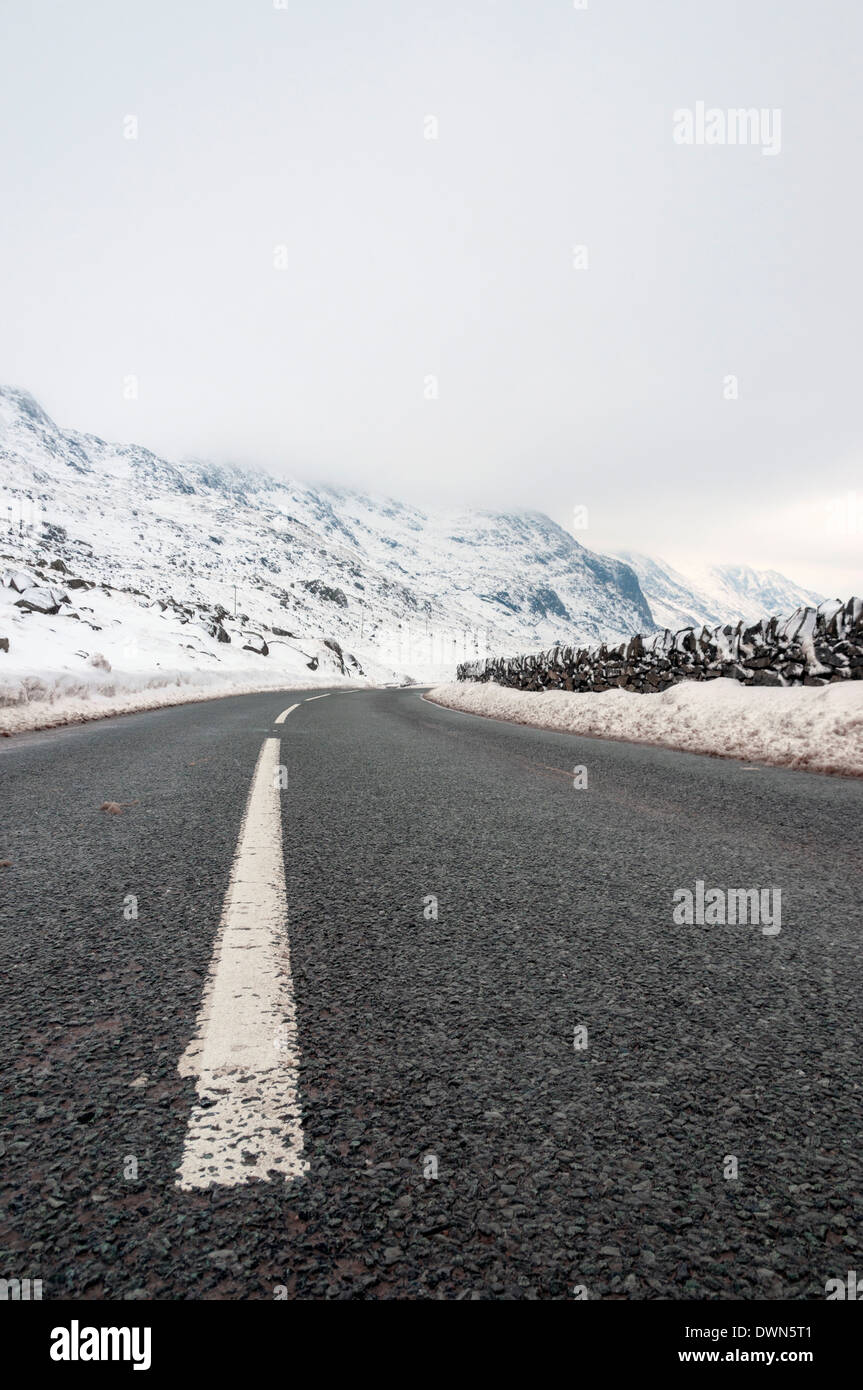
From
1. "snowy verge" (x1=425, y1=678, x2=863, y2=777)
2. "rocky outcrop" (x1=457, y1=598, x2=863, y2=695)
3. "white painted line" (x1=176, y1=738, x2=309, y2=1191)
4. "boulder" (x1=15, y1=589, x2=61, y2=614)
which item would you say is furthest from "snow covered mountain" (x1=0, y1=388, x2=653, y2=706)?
"rocky outcrop" (x1=457, y1=598, x2=863, y2=695)

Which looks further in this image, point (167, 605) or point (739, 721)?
point (167, 605)

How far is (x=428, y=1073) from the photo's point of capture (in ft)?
5.58

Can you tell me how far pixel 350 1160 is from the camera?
1374mm

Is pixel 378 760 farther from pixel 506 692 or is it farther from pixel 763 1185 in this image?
pixel 506 692

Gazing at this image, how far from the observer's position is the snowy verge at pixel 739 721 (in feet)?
26.6

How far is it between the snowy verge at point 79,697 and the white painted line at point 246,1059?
34.3 ft

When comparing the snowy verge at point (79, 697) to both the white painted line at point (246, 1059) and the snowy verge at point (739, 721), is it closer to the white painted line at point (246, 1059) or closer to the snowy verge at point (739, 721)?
the snowy verge at point (739, 721)

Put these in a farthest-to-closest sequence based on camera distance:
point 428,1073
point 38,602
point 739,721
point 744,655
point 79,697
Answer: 1. point 38,602
2. point 79,697
3. point 744,655
4. point 739,721
5. point 428,1073

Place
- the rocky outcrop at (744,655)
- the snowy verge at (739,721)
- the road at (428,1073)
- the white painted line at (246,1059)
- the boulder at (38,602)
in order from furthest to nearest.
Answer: the boulder at (38,602)
the rocky outcrop at (744,655)
the snowy verge at (739,721)
the white painted line at (246,1059)
the road at (428,1073)

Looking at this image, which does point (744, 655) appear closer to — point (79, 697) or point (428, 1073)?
point (428, 1073)

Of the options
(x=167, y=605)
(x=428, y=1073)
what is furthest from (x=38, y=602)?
(x=428, y=1073)

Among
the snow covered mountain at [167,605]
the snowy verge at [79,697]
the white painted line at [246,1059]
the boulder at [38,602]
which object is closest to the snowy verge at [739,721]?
the white painted line at [246,1059]

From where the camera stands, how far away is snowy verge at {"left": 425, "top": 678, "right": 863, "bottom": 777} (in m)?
8.12

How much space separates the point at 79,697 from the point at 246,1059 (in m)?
15.7
